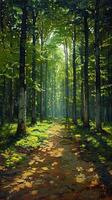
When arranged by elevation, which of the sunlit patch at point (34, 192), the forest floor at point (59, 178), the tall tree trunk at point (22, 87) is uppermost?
the tall tree trunk at point (22, 87)

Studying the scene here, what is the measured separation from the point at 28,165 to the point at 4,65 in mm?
12109

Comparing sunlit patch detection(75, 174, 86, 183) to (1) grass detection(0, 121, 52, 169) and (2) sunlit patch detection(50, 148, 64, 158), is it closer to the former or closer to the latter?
(1) grass detection(0, 121, 52, 169)

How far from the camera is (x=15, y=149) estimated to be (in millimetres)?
14859

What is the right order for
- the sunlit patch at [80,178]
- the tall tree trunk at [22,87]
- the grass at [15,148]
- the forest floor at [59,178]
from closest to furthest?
the forest floor at [59,178]
the sunlit patch at [80,178]
the grass at [15,148]
the tall tree trunk at [22,87]

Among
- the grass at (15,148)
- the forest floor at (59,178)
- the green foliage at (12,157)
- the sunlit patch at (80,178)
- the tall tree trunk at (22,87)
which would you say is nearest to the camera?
the forest floor at (59,178)

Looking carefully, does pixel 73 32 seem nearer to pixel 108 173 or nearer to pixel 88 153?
pixel 88 153

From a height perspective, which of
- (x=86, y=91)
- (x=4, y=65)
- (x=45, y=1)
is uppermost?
(x=45, y=1)

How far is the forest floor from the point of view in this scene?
321 inches

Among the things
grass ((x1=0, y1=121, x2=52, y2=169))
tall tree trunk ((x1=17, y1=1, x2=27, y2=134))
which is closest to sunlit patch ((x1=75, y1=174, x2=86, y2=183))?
grass ((x1=0, y1=121, x2=52, y2=169))

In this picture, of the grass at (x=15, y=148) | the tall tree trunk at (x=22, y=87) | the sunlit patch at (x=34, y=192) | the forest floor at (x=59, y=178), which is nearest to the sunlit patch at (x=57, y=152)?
the forest floor at (x=59, y=178)

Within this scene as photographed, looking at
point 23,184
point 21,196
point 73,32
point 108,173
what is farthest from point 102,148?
point 73,32

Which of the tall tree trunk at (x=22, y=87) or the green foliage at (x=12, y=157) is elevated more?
the tall tree trunk at (x=22, y=87)

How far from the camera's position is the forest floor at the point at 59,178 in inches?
321

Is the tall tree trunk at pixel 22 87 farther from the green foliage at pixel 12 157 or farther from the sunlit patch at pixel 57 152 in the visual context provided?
the green foliage at pixel 12 157
